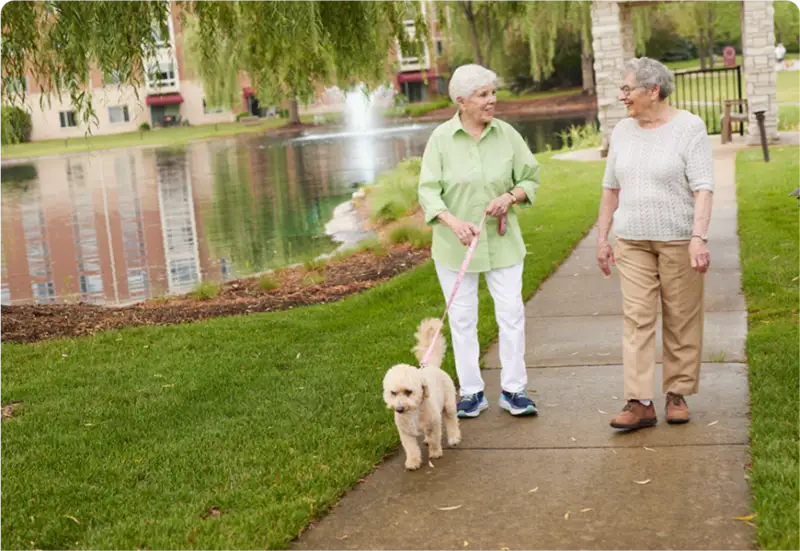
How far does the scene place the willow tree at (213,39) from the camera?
8883 millimetres

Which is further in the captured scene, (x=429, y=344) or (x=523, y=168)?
(x=523, y=168)

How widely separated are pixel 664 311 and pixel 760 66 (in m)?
18.2

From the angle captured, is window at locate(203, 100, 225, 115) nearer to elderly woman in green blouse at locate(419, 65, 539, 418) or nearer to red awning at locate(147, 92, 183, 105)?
red awning at locate(147, 92, 183, 105)

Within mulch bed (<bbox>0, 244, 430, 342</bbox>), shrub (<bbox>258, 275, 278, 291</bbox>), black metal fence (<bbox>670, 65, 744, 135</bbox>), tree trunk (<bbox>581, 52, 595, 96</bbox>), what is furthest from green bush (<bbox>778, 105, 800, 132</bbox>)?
tree trunk (<bbox>581, 52, 595, 96</bbox>)

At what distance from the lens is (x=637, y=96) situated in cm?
559

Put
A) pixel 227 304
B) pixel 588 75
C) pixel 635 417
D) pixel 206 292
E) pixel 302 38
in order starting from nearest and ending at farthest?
pixel 635 417, pixel 302 38, pixel 227 304, pixel 206 292, pixel 588 75

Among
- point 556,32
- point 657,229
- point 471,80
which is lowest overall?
point 657,229

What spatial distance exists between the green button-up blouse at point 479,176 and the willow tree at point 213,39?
3.54m

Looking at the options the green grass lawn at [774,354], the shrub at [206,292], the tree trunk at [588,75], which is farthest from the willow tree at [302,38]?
the tree trunk at [588,75]

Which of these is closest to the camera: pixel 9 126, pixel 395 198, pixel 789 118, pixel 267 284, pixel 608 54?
pixel 9 126

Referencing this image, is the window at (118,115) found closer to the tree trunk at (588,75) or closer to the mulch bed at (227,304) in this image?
the tree trunk at (588,75)

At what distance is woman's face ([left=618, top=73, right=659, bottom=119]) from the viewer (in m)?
5.58

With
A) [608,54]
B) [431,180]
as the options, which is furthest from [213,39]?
[608,54]

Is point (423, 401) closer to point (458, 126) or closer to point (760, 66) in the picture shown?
point (458, 126)
